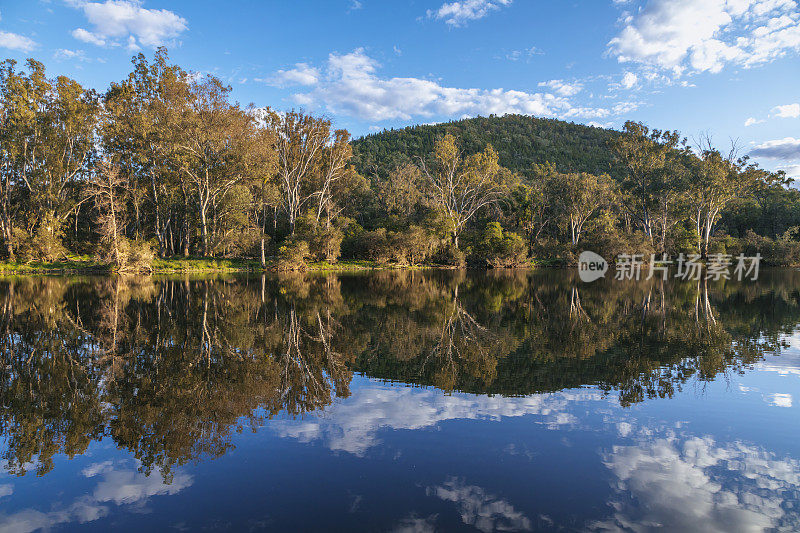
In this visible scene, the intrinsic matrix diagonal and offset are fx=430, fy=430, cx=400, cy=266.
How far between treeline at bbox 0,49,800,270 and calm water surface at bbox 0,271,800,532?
30385 millimetres

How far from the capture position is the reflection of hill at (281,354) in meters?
6.69

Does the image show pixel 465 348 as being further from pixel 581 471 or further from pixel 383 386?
pixel 581 471

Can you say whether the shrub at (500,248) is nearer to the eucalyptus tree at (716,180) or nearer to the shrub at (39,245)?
the eucalyptus tree at (716,180)

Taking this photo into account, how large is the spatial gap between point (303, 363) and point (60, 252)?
39.7m

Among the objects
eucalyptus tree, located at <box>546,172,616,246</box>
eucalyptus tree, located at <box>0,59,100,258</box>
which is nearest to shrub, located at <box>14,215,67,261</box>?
eucalyptus tree, located at <box>0,59,100,258</box>

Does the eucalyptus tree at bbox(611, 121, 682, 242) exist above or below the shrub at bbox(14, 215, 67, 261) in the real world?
above

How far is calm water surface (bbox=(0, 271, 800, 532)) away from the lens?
15.1 feet

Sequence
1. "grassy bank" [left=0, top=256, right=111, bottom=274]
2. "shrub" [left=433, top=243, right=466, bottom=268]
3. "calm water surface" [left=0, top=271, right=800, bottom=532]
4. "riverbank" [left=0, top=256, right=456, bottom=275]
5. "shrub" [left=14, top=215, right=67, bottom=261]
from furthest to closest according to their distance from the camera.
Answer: "shrub" [left=433, top=243, right=466, bottom=268] → "shrub" [left=14, top=215, right=67, bottom=261] → "riverbank" [left=0, top=256, right=456, bottom=275] → "grassy bank" [left=0, top=256, right=111, bottom=274] → "calm water surface" [left=0, top=271, right=800, bottom=532]

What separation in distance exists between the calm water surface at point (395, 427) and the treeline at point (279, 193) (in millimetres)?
30385

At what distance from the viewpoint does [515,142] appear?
11725 cm

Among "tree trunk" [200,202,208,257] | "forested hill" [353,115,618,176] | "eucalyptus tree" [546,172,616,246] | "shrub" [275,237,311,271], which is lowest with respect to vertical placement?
"shrub" [275,237,311,271]

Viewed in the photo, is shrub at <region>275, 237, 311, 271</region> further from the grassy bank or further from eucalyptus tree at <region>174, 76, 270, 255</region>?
the grassy bank

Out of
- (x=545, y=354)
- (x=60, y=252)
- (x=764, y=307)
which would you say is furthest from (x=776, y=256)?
(x=60, y=252)

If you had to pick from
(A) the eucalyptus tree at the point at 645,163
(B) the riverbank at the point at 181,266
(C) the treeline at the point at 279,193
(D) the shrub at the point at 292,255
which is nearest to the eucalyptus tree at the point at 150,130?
(C) the treeline at the point at 279,193
